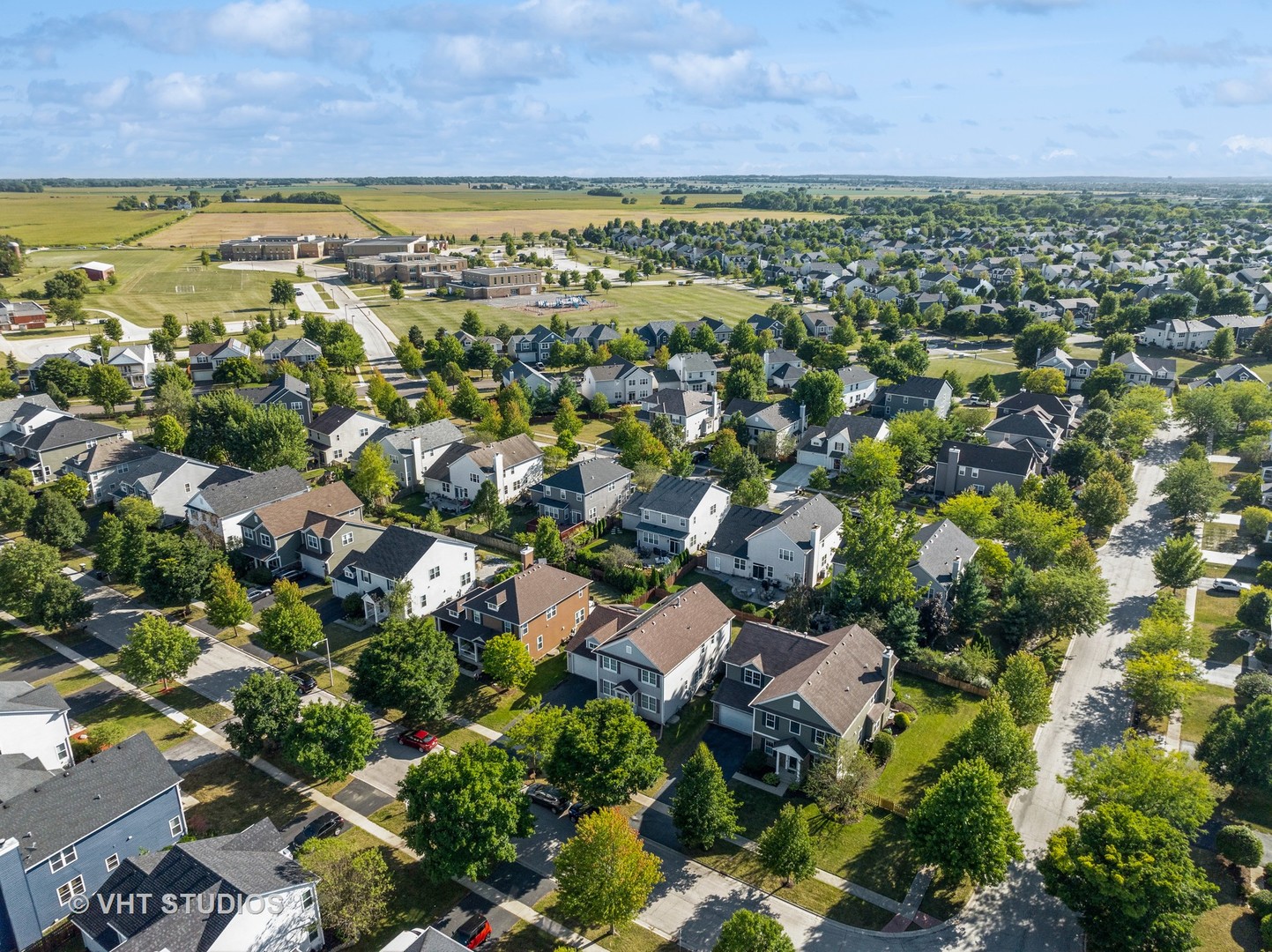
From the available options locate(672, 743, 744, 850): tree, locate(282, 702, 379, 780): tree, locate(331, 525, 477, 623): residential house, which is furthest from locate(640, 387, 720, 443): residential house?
locate(672, 743, 744, 850): tree

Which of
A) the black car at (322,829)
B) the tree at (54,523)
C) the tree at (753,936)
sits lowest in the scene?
the black car at (322,829)

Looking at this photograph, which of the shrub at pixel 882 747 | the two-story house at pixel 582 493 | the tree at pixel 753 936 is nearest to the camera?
the tree at pixel 753 936

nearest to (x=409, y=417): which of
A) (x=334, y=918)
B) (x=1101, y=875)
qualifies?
(x=334, y=918)

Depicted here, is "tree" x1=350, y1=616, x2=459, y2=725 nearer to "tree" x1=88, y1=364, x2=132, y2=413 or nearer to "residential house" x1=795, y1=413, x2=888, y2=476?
"residential house" x1=795, y1=413, x2=888, y2=476

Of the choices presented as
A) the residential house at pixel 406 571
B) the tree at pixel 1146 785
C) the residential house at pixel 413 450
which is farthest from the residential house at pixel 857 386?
the tree at pixel 1146 785

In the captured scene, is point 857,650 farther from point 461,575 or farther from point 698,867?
point 461,575

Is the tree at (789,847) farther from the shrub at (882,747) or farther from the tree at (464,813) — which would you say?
the tree at (464,813)

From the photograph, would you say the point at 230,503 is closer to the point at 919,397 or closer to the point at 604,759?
the point at 604,759
